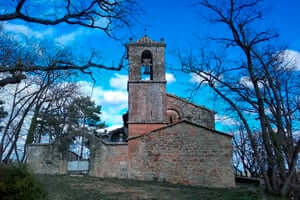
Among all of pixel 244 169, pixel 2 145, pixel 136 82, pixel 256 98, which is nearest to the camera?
pixel 256 98

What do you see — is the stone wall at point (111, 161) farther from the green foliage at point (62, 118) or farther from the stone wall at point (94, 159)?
the green foliage at point (62, 118)

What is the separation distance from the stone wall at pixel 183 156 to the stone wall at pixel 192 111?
650 centimetres

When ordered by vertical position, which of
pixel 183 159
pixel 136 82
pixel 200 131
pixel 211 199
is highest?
pixel 136 82

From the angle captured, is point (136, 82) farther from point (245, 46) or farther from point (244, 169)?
point (244, 169)

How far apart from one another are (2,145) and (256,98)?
18.4m

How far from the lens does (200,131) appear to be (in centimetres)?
1755

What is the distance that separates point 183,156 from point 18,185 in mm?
12790

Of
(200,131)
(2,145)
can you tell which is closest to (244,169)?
(200,131)

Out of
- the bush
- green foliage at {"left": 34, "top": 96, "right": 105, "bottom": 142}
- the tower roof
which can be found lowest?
the bush

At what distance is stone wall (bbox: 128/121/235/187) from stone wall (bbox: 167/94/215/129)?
650cm

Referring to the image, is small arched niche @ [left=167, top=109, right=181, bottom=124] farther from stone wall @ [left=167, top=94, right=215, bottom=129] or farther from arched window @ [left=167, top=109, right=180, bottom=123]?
stone wall @ [left=167, top=94, right=215, bottom=129]

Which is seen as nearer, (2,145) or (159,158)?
(159,158)

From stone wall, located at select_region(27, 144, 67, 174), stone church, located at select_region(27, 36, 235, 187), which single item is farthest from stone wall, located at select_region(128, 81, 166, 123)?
stone wall, located at select_region(27, 144, 67, 174)

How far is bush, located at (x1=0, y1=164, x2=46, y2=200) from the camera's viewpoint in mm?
5387
